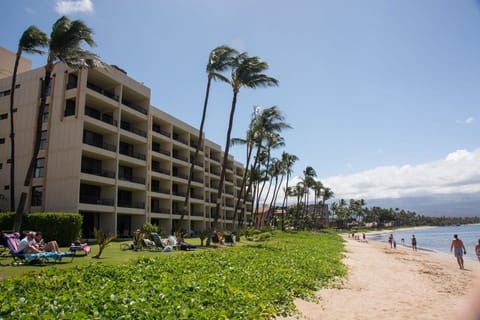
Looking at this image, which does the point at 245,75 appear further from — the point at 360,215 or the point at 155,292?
the point at 360,215

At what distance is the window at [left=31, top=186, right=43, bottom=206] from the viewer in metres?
29.8

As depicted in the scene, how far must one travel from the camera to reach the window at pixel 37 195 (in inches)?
1173

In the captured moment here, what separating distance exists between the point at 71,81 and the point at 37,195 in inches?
426

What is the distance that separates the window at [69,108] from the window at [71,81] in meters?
1.26

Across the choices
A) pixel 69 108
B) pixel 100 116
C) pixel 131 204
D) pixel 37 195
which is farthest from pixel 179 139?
pixel 37 195

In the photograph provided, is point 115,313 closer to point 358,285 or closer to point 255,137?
point 358,285

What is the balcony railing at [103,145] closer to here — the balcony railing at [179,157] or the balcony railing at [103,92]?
the balcony railing at [103,92]

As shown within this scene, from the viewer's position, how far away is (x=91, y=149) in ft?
101

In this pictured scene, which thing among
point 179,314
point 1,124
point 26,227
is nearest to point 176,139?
point 1,124

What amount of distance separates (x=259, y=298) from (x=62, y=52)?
1792 cm

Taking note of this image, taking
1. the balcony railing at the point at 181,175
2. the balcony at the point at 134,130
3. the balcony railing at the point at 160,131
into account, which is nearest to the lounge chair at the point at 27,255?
the balcony at the point at 134,130

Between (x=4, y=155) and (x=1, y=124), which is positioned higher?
(x=1, y=124)

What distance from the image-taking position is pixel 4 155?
3209 centimetres

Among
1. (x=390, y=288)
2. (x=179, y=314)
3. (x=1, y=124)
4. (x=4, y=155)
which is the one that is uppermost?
(x=1, y=124)
